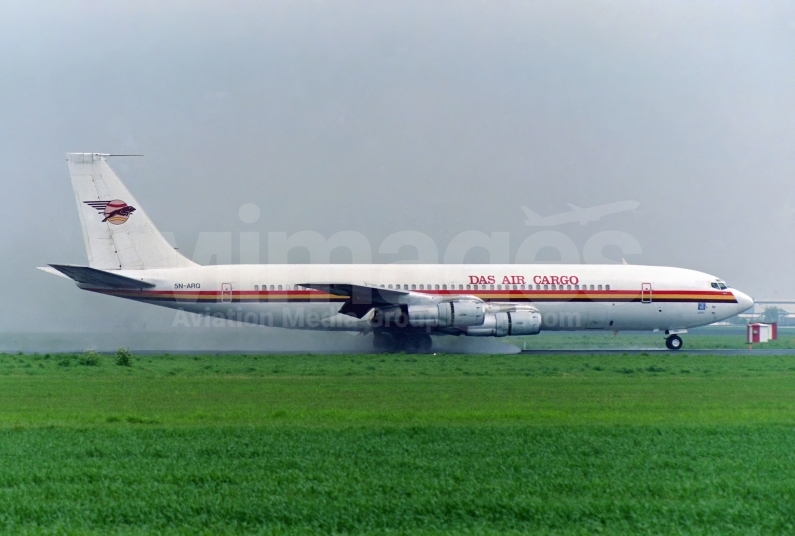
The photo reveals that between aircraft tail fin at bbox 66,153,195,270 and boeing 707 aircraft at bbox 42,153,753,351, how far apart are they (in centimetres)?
4

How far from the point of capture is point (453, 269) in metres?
32.8

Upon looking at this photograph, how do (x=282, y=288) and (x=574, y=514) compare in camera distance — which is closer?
(x=574, y=514)

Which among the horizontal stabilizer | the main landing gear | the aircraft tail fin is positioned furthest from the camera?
the main landing gear

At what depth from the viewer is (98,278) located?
97.3ft

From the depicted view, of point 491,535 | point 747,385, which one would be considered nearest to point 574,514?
point 491,535

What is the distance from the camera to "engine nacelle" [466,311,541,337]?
30.8m

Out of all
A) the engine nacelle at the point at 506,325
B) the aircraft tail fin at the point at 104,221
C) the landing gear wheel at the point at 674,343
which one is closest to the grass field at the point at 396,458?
the engine nacelle at the point at 506,325

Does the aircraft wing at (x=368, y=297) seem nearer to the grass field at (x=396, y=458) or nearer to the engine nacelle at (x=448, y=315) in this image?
the engine nacelle at (x=448, y=315)

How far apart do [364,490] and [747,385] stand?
45.9 feet

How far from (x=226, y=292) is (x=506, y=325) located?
1048 centimetres

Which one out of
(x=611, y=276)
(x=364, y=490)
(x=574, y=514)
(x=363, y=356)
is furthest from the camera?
(x=611, y=276)

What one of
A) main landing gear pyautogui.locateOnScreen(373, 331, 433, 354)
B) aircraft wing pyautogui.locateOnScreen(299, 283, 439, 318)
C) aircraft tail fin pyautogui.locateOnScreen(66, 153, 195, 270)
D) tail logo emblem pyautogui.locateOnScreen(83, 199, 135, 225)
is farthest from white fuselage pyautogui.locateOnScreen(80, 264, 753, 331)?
tail logo emblem pyautogui.locateOnScreen(83, 199, 135, 225)

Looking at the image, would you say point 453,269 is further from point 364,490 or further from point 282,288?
point 364,490

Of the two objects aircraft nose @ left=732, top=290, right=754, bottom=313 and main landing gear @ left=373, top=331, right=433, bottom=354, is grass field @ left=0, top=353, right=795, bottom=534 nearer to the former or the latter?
main landing gear @ left=373, top=331, right=433, bottom=354
